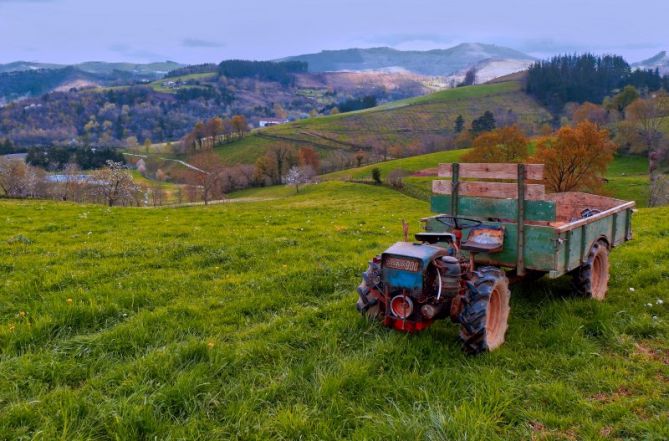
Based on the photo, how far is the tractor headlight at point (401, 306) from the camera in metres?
6.32

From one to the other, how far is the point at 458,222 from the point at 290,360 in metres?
3.72

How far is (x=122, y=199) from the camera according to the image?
239 ft

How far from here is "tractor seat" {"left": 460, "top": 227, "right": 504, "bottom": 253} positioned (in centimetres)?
750

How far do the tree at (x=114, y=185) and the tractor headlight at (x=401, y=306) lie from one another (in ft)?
208

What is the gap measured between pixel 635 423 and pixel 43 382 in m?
6.50

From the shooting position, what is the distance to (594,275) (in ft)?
29.3

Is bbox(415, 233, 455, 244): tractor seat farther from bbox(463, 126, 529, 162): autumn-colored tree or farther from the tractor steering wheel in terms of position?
bbox(463, 126, 529, 162): autumn-colored tree

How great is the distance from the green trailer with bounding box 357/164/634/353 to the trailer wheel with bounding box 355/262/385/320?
0.6 inches

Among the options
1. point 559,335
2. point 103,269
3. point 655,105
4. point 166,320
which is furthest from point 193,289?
point 655,105

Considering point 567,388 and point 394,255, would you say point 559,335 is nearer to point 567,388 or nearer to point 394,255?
point 567,388

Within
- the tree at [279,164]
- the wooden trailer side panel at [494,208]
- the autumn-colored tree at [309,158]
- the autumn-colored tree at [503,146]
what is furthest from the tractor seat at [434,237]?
the autumn-colored tree at [309,158]

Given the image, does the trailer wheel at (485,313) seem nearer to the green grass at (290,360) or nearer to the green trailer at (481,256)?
the green trailer at (481,256)

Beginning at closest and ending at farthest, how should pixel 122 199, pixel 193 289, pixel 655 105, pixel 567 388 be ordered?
pixel 567 388, pixel 193 289, pixel 122 199, pixel 655 105

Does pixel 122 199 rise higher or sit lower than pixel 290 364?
lower
